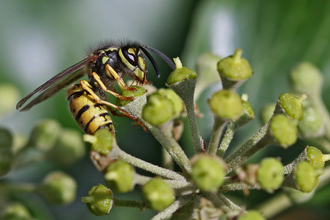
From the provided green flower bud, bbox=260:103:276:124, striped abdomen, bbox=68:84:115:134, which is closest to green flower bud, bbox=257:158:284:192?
striped abdomen, bbox=68:84:115:134

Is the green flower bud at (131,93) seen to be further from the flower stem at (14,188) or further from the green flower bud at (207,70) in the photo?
the flower stem at (14,188)

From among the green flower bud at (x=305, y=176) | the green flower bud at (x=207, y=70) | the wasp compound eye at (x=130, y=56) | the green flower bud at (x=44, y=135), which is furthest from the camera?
the green flower bud at (x=44, y=135)

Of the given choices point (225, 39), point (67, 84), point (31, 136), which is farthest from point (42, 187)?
point (225, 39)

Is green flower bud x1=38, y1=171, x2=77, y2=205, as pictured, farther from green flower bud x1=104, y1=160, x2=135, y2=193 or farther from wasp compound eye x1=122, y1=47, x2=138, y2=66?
green flower bud x1=104, y1=160, x2=135, y2=193

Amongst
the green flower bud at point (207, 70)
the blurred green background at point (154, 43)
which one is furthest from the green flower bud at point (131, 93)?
the blurred green background at point (154, 43)

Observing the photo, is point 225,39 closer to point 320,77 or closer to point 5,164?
point 320,77

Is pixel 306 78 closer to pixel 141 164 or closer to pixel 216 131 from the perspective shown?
pixel 216 131
